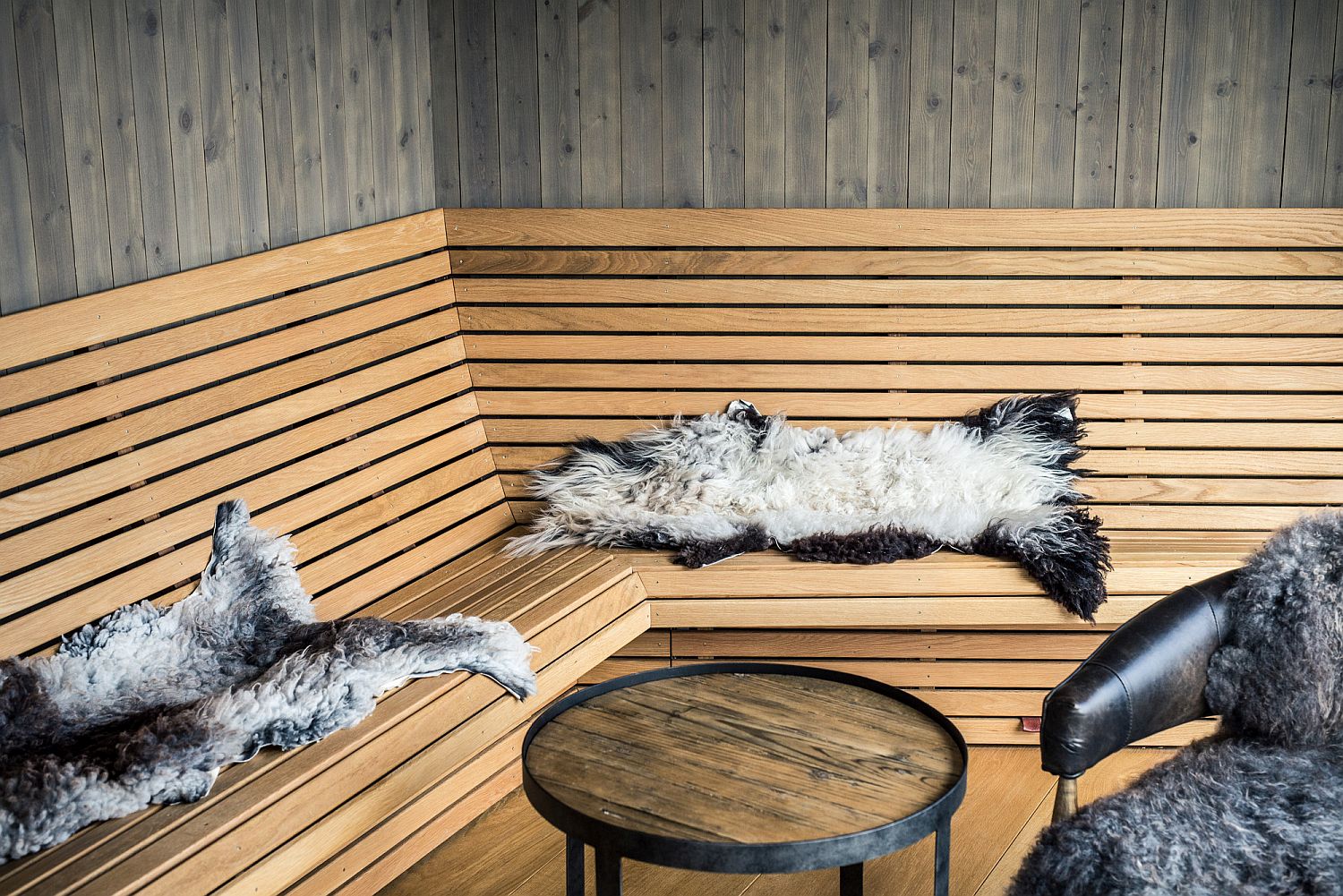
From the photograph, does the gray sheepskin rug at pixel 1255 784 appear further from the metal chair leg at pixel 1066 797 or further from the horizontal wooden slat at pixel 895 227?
the horizontal wooden slat at pixel 895 227

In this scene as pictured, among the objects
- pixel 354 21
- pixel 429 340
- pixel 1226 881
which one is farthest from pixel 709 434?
pixel 1226 881

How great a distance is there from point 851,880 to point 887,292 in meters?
1.73

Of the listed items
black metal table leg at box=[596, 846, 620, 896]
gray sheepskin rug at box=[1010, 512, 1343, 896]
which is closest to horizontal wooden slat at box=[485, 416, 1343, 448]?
gray sheepskin rug at box=[1010, 512, 1343, 896]

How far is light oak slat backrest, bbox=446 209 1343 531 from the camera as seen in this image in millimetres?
3309

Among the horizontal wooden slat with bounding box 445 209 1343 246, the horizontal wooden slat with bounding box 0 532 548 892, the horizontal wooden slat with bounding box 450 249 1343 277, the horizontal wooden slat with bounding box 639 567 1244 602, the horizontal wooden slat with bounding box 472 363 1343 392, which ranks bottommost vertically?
the horizontal wooden slat with bounding box 0 532 548 892

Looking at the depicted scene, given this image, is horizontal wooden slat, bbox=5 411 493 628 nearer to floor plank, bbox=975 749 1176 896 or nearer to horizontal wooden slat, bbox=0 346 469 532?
horizontal wooden slat, bbox=0 346 469 532

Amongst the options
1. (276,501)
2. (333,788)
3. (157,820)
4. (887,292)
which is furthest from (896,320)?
(157,820)

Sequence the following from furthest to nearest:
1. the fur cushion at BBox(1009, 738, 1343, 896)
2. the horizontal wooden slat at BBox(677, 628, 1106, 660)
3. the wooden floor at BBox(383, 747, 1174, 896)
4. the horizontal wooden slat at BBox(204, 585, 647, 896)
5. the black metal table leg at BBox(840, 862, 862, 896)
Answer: the horizontal wooden slat at BBox(677, 628, 1106, 660)
the wooden floor at BBox(383, 747, 1174, 896)
the black metal table leg at BBox(840, 862, 862, 896)
the horizontal wooden slat at BBox(204, 585, 647, 896)
the fur cushion at BBox(1009, 738, 1343, 896)

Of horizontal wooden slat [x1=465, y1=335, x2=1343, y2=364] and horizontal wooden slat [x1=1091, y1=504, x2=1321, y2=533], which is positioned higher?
horizontal wooden slat [x1=465, y1=335, x2=1343, y2=364]

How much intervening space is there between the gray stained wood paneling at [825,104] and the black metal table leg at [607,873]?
1.84 metres

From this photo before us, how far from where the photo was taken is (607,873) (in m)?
1.81

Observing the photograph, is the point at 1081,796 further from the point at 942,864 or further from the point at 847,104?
the point at 847,104

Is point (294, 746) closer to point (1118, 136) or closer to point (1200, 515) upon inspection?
point (1200, 515)

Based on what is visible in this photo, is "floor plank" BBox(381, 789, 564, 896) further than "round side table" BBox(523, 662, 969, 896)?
Yes
